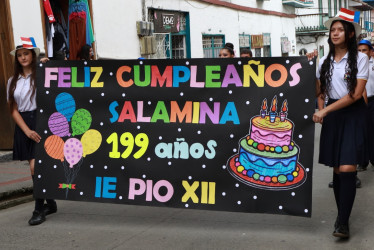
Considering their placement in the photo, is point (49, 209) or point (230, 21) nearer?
point (49, 209)

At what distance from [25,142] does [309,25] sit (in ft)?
104

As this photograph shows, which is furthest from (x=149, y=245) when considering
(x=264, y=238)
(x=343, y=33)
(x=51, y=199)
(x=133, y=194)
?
(x=343, y=33)

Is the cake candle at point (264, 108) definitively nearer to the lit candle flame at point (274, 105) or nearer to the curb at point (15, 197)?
the lit candle flame at point (274, 105)

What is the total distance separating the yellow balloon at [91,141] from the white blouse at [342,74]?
2132 mm

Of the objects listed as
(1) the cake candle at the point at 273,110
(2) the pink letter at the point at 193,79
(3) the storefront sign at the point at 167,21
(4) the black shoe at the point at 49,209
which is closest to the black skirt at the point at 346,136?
(1) the cake candle at the point at 273,110

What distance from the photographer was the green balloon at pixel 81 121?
212 inches

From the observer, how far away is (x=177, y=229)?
517 centimetres

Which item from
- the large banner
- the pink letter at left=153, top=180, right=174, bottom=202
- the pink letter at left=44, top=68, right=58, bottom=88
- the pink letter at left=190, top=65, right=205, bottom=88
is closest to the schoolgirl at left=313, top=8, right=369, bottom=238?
the large banner

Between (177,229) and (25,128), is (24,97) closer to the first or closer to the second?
(25,128)

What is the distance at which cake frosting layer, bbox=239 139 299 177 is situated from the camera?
4.71 meters

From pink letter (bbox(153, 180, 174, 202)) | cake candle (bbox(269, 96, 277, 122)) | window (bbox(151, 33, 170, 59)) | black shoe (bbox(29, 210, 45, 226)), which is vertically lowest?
black shoe (bbox(29, 210, 45, 226))

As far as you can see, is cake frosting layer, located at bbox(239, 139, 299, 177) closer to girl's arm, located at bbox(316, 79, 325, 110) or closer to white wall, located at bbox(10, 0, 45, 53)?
girl's arm, located at bbox(316, 79, 325, 110)

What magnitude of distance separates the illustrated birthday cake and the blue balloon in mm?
1637

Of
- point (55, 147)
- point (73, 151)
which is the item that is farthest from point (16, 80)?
point (73, 151)
